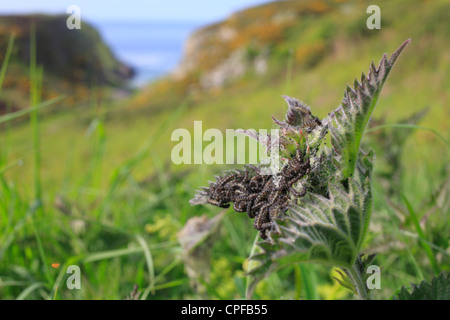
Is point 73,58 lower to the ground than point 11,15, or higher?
lower

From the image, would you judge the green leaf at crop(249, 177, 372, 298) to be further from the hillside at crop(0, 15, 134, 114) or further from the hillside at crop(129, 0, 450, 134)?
the hillside at crop(0, 15, 134, 114)

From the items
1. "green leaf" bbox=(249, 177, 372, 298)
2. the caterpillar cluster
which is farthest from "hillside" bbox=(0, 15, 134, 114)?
"green leaf" bbox=(249, 177, 372, 298)

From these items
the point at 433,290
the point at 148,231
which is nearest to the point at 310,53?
the point at 148,231

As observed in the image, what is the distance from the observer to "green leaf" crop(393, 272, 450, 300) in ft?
2.36

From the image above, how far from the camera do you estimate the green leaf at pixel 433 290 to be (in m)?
0.72

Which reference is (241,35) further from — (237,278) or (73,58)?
(237,278)

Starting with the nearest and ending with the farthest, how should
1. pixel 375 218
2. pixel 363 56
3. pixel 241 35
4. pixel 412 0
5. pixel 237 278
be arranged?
pixel 237 278
pixel 375 218
pixel 363 56
pixel 412 0
pixel 241 35

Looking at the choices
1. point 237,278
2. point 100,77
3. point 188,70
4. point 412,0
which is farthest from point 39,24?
point 237,278

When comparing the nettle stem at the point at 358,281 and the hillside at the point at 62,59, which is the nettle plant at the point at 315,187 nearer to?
the nettle stem at the point at 358,281

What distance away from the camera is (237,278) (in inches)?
53.6

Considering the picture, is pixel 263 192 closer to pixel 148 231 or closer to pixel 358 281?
pixel 358 281

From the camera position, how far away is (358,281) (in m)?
0.70

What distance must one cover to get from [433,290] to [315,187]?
0.30 meters

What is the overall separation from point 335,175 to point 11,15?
5337cm
